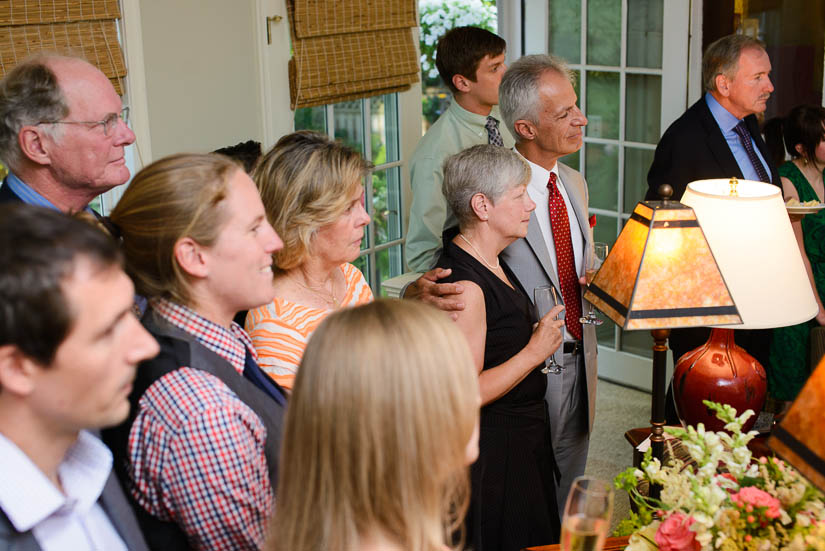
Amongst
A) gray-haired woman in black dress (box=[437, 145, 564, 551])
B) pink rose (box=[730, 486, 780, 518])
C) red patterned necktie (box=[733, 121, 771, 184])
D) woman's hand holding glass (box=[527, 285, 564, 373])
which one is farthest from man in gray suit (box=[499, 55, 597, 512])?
pink rose (box=[730, 486, 780, 518])

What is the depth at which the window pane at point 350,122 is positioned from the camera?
388 centimetres

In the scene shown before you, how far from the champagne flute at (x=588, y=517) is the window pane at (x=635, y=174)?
304cm

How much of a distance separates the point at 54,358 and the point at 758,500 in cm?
104

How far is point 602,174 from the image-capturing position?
14.4 feet

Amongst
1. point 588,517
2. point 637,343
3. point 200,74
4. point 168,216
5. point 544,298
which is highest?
point 200,74

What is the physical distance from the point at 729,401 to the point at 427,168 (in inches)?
62.0

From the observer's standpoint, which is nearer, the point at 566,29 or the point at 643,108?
the point at 643,108

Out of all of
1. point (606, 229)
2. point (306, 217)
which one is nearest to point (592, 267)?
point (306, 217)

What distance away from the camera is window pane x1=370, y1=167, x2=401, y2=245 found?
415cm

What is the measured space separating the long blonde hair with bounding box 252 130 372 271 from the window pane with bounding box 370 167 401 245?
2.27 metres

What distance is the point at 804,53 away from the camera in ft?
14.3

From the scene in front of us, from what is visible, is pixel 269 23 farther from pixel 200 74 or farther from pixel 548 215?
pixel 548 215

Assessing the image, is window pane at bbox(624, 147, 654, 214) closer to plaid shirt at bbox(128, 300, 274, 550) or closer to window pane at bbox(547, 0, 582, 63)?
window pane at bbox(547, 0, 582, 63)

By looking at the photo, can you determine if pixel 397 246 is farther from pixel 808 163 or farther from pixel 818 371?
pixel 818 371
